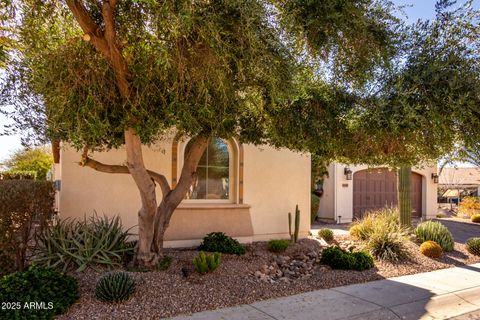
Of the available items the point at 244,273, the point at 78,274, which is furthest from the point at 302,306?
the point at 78,274

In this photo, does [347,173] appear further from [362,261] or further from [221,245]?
[221,245]

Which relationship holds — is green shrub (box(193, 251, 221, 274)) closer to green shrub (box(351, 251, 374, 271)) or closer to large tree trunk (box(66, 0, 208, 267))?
large tree trunk (box(66, 0, 208, 267))

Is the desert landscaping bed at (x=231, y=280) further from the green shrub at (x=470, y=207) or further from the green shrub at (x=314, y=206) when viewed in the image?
the green shrub at (x=470, y=207)

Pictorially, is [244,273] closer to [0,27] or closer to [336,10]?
[336,10]

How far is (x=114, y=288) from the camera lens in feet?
17.9

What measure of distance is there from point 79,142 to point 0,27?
2560 mm

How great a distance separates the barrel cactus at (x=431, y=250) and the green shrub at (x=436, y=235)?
77cm

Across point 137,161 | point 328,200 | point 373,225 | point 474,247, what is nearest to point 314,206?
point 328,200

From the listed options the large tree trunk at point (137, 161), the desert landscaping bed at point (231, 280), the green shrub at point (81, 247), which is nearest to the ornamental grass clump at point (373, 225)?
the desert landscaping bed at point (231, 280)

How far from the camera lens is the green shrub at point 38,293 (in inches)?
191

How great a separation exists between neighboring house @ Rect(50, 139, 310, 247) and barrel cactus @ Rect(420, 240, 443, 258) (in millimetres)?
3594

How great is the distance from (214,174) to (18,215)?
5.55 metres

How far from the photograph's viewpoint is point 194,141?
24.3ft

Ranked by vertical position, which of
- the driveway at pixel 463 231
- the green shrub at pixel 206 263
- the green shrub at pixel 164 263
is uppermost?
the green shrub at pixel 206 263
